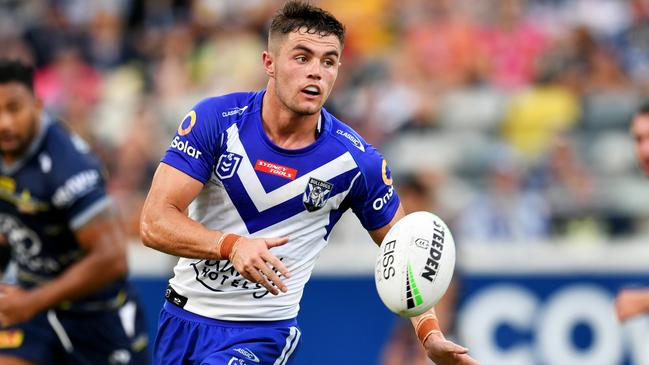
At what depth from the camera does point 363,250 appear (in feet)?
35.9

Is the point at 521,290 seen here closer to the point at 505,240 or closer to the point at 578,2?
the point at 505,240

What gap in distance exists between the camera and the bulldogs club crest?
19.7 feet

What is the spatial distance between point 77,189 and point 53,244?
17.5 inches

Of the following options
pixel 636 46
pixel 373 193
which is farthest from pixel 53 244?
pixel 636 46

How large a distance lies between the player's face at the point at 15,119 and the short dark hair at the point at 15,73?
0.03m

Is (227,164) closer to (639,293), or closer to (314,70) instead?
(314,70)

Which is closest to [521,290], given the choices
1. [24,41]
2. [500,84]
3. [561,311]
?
[561,311]

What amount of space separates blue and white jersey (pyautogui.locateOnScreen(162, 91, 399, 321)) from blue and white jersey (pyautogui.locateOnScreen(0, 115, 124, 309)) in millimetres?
1376

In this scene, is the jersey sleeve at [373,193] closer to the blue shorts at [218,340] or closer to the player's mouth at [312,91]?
the player's mouth at [312,91]

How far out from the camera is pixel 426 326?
606 centimetres

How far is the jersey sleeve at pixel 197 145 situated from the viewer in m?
5.82

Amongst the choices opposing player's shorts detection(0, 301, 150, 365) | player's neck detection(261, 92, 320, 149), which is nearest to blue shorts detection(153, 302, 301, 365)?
player's neck detection(261, 92, 320, 149)

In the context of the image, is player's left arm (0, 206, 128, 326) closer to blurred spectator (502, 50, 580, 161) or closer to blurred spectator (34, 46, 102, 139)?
blurred spectator (34, 46, 102, 139)

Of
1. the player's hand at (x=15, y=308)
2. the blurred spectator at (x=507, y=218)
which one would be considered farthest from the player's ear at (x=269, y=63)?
the blurred spectator at (x=507, y=218)
